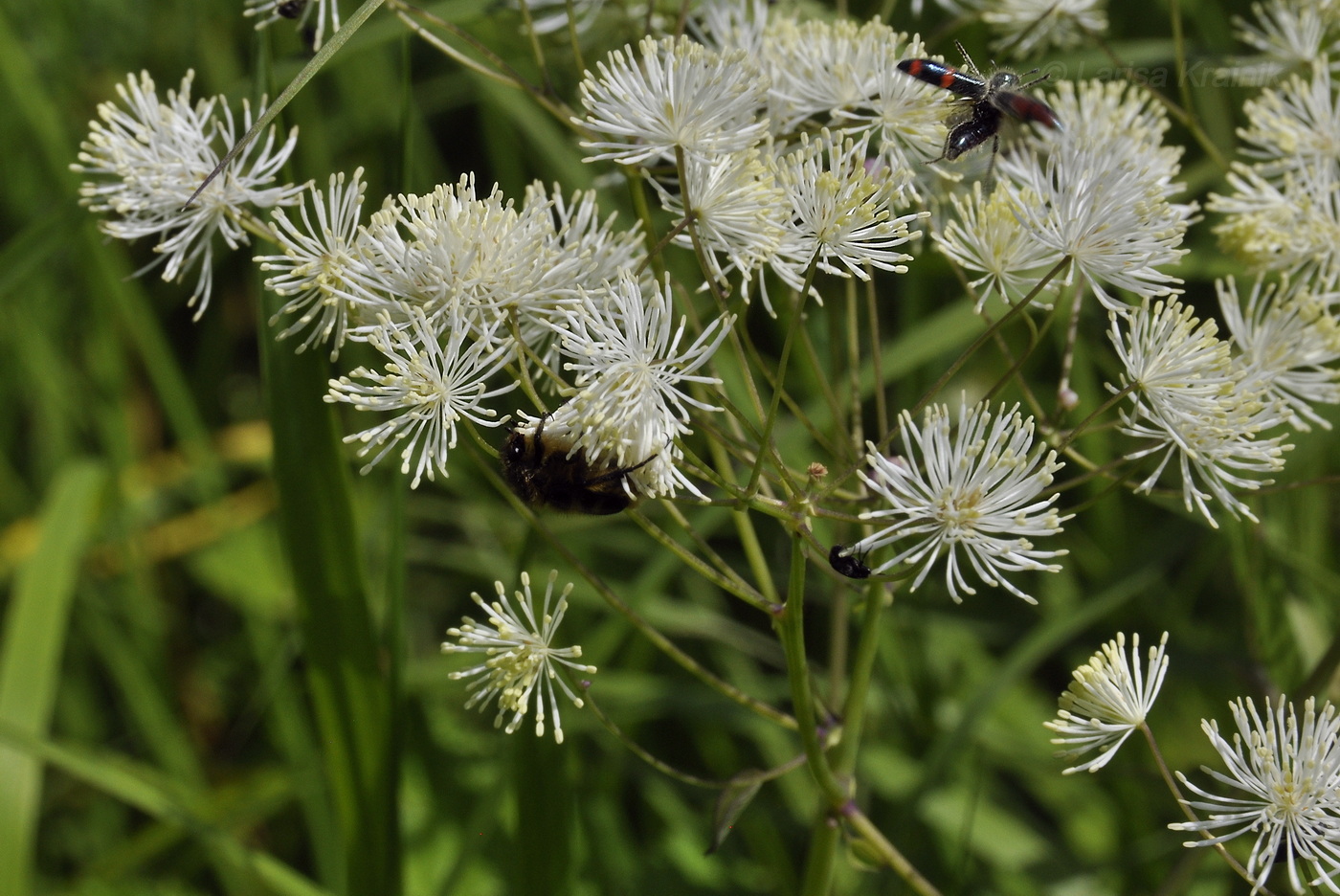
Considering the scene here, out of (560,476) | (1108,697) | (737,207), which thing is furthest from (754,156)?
(1108,697)

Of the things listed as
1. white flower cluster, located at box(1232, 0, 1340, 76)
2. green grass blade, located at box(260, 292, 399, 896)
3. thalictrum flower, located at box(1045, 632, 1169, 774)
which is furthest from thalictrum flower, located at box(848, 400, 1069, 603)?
white flower cluster, located at box(1232, 0, 1340, 76)

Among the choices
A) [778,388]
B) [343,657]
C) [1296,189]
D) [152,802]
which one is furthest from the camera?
[152,802]

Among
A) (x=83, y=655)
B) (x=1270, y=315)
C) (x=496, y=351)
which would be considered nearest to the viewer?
(x=496, y=351)

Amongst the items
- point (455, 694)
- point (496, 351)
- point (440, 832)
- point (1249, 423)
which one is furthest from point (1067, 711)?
point (455, 694)

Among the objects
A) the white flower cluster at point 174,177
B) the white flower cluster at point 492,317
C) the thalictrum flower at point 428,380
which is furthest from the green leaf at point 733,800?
the white flower cluster at point 174,177

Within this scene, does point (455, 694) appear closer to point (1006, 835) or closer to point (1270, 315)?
point (1006, 835)

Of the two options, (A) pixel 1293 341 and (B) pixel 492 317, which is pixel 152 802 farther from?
(A) pixel 1293 341
